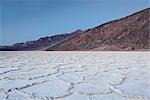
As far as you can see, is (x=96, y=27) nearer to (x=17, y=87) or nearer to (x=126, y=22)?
(x=126, y=22)

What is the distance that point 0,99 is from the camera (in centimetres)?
220

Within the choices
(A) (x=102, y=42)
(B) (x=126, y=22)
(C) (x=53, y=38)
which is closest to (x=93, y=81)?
(A) (x=102, y=42)

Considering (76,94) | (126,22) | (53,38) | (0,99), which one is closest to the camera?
(0,99)

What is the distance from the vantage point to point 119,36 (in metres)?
32.6

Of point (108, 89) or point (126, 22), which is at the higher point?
point (126, 22)

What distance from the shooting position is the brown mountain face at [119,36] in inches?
1156

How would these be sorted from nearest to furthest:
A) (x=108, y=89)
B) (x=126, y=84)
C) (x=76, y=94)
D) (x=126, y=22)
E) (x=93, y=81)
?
1. (x=76, y=94)
2. (x=108, y=89)
3. (x=126, y=84)
4. (x=93, y=81)
5. (x=126, y=22)

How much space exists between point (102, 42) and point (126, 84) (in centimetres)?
2954

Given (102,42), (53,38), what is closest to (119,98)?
(102,42)

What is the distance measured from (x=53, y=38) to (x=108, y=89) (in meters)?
55.1

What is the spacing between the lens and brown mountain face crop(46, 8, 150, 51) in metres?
29.4

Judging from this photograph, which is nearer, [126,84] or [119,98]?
[119,98]

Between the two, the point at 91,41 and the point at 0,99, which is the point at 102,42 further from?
the point at 0,99

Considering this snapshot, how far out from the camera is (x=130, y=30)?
32.6 meters
